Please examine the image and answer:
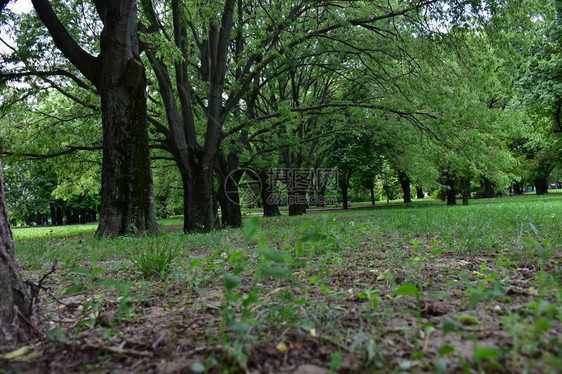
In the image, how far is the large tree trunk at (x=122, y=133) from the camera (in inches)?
253

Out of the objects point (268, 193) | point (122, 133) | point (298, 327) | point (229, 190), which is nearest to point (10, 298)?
point (298, 327)

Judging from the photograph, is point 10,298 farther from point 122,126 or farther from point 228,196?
point 228,196

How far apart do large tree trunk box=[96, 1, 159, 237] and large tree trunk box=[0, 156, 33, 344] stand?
5009 millimetres

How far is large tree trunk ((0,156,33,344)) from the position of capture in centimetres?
144

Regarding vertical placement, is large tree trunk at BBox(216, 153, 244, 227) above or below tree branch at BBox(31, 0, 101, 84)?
below

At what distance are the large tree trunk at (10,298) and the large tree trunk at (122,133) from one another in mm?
5009

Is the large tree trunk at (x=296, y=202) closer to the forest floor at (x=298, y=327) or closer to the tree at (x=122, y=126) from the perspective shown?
the tree at (x=122, y=126)

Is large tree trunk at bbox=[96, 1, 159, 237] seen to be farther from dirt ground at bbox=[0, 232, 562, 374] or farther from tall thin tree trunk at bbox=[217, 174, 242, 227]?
tall thin tree trunk at bbox=[217, 174, 242, 227]

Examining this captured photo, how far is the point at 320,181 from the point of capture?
23859 mm

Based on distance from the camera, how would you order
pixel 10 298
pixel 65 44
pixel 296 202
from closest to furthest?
pixel 10 298 → pixel 65 44 → pixel 296 202

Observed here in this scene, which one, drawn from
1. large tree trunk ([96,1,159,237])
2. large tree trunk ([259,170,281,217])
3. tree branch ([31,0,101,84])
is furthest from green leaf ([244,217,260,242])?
large tree trunk ([259,170,281,217])

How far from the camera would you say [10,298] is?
1.48 m

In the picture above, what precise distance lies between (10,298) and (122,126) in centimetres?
576

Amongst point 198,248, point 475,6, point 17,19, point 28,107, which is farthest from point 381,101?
point 28,107
